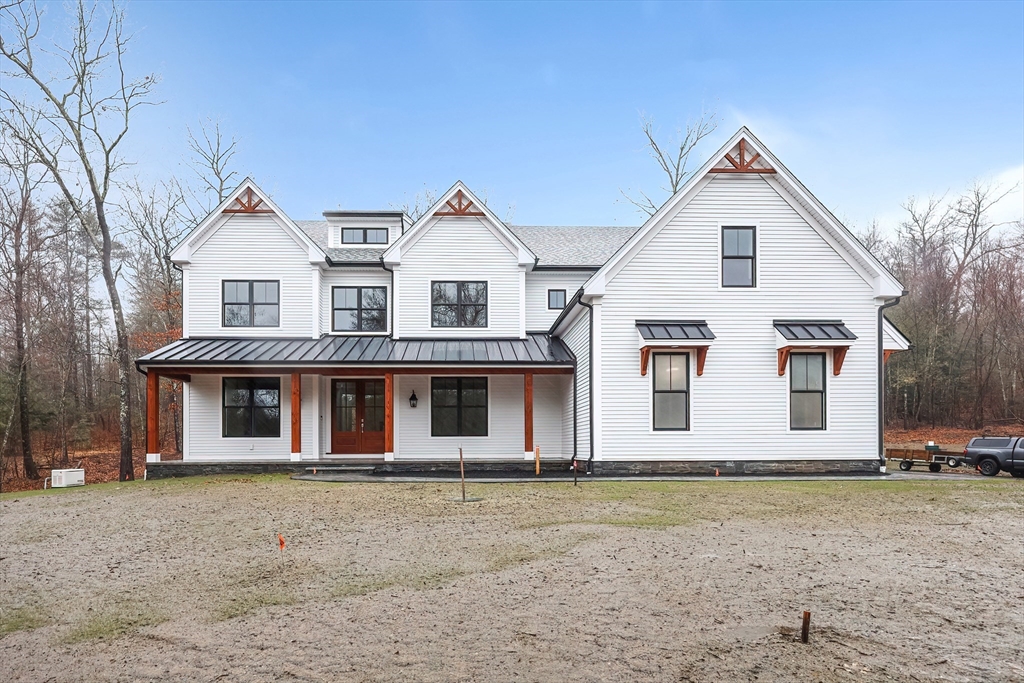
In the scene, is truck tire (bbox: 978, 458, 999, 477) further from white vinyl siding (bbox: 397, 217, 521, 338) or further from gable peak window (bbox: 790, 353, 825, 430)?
white vinyl siding (bbox: 397, 217, 521, 338)

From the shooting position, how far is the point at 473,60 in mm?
26906

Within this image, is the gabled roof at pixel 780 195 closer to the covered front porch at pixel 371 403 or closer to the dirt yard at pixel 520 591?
the covered front porch at pixel 371 403

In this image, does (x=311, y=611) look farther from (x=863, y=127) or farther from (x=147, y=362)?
(x=863, y=127)

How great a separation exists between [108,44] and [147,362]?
12367 millimetres

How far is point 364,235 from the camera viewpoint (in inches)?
822

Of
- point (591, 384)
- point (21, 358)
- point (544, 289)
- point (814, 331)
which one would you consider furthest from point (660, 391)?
point (21, 358)

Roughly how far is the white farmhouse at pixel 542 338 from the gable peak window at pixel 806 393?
0.05m

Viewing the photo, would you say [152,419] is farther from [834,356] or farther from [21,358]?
[834,356]

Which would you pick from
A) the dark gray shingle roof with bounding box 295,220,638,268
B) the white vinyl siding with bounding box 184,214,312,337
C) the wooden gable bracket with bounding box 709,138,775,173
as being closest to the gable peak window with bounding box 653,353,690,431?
the wooden gable bracket with bounding box 709,138,775,173

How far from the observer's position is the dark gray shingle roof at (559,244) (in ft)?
66.5

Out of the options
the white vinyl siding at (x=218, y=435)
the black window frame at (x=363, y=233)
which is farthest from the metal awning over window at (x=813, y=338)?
the white vinyl siding at (x=218, y=435)

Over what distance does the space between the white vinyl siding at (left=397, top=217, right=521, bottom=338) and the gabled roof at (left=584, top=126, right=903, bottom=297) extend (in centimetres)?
447

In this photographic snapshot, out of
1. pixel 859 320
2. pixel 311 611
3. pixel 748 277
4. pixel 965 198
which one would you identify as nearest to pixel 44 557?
pixel 311 611

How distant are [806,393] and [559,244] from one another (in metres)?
9.86
